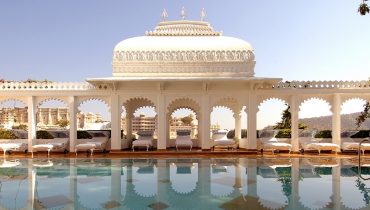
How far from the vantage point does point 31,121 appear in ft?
56.4

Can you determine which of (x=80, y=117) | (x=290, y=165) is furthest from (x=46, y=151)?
(x=80, y=117)

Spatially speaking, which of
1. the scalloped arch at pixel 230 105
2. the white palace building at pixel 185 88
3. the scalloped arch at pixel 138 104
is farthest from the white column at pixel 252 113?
the scalloped arch at pixel 138 104

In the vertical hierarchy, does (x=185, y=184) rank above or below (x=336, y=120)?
below

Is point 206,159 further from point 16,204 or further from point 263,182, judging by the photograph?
point 16,204

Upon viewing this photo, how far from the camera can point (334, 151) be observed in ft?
55.4

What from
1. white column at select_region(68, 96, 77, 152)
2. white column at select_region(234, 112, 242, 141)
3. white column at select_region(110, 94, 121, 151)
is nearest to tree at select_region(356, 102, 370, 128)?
white column at select_region(234, 112, 242, 141)

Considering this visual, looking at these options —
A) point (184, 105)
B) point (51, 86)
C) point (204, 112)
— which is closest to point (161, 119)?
point (204, 112)

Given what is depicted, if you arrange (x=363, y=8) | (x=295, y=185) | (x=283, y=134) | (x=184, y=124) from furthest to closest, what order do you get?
(x=184, y=124) → (x=283, y=134) → (x=295, y=185) → (x=363, y=8)

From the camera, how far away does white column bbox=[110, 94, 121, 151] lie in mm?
17047

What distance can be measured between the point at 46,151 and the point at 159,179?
30.0 feet

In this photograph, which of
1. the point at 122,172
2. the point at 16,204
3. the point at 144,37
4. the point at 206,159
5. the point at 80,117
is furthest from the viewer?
the point at 80,117

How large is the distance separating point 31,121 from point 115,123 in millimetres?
4134

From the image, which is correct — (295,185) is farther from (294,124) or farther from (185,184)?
(294,124)

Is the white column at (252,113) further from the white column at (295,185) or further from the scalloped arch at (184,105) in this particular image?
the scalloped arch at (184,105)
